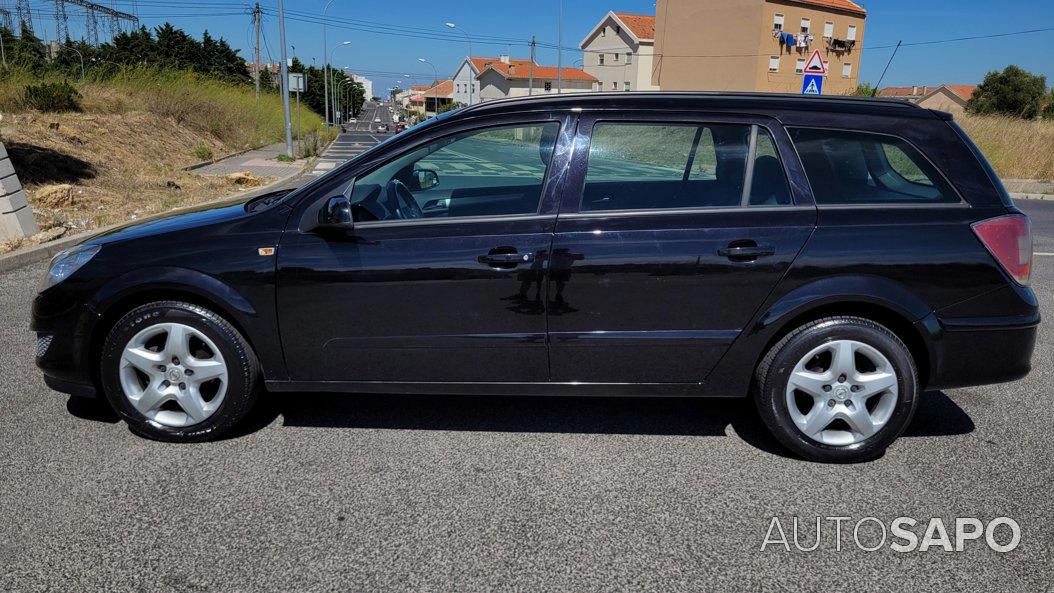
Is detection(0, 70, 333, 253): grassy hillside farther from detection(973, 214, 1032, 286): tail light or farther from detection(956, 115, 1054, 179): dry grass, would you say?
detection(956, 115, 1054, 179): dry grass

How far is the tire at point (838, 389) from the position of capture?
11.1ft

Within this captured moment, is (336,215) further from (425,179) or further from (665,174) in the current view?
(665,174)

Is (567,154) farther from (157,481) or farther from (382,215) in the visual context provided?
(157,481)

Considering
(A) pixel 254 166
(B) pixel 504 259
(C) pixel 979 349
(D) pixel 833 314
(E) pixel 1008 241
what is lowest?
(A) pixel 254 166

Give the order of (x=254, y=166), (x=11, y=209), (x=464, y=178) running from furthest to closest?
(x=254, y=166)
(x=11, y=209)
(x=464, y=178)

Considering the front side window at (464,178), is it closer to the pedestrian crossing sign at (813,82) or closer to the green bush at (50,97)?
the pedestrian crossing sign at (813,82)

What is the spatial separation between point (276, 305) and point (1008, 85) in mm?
63103

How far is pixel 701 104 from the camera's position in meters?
3.57

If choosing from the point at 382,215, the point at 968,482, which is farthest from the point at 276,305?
the point at 968,482

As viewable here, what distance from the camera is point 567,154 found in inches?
137

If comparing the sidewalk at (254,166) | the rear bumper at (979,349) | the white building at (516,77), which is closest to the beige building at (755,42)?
the white building at (516,77)

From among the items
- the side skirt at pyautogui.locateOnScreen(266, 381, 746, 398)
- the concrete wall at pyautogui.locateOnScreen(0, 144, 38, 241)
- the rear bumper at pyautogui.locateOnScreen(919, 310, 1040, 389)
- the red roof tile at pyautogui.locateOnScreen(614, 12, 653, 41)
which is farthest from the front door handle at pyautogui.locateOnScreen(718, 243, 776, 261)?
the red roof tile at pyautogui.locateOnScreen(614, 12, 653, 41)

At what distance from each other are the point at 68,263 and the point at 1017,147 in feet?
81.6

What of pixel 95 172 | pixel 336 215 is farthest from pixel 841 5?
pixel 336 215
